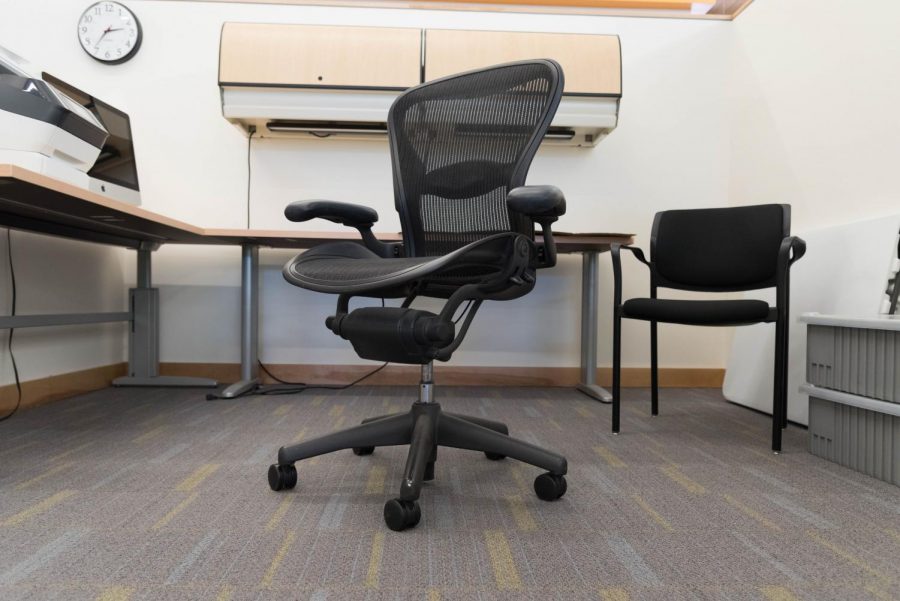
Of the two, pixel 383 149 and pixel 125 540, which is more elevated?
pixel 383 149

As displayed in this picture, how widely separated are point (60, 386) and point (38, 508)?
4.90 feet

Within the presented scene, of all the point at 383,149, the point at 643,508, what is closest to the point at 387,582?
the point at 643,508

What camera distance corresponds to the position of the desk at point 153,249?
1854mm

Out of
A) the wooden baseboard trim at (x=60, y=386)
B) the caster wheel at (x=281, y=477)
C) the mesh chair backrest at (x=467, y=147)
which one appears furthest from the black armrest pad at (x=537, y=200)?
the wooden baseboard trim at (x=60, y=386)

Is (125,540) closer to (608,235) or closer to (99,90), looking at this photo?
(608,235)

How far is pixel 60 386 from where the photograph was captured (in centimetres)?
239

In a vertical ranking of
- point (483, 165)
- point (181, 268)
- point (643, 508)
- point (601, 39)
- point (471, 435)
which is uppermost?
point (601, 39)

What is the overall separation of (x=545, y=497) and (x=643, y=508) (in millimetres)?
219

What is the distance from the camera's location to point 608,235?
2.27 meters

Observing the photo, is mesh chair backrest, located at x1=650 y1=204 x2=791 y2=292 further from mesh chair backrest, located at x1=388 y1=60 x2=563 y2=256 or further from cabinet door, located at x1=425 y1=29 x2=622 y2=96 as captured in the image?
mesh chair backrest, located at x1=388 y1=60 x2=563 y2=256

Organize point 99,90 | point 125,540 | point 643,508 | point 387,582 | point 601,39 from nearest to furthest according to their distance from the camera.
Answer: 1. point 387,582
2. point 125,540
3. point 643,508
4. point 601,39
5. point 99,90

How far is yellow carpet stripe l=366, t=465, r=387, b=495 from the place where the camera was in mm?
1283

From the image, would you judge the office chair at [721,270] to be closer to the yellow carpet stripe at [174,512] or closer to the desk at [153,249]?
the desk at [153,249]

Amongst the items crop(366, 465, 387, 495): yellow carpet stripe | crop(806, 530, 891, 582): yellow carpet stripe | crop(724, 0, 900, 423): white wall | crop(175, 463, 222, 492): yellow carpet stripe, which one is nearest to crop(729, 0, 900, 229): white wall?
crop(724, 0, 900, 423): white wall
